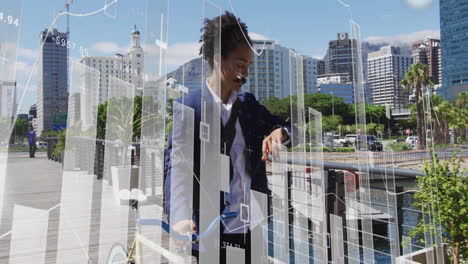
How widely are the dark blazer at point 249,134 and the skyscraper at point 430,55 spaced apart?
645 mm

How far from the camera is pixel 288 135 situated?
5.73 ft

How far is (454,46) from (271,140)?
864 millimetres

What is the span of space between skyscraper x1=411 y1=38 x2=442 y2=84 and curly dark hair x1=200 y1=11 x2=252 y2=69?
0.74 m

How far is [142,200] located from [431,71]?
1468mm

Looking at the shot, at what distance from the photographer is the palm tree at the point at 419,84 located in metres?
1.48

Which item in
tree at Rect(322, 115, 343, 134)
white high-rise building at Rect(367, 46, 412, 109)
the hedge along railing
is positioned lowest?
the hedge along railing

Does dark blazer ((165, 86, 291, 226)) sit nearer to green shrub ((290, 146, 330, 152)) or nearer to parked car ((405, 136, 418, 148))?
green shrub ((290, 146, 330, 152))

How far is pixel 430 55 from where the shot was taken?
1537 millimetres

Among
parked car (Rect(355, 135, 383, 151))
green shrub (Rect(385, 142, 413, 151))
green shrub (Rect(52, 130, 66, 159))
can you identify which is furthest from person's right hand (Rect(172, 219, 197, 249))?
green shrub (Rect(385, 142, 413, 151))

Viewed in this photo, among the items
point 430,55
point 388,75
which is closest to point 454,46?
point 430,55

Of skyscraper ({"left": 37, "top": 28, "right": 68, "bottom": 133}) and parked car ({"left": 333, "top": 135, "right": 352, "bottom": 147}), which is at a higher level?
skyscraper ({"left": 37, "top": 28, "right": 68, "bottom": 133})

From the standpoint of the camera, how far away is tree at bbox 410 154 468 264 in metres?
1.38

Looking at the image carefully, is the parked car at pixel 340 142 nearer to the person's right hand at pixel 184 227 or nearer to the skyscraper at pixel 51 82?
the person's right hand at pixel 184 227

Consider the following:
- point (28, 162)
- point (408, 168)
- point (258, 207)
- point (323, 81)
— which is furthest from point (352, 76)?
point (28, 162)
